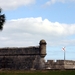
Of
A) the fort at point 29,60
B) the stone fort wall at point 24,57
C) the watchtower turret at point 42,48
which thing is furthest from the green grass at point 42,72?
the stone fort wall at point 24,57

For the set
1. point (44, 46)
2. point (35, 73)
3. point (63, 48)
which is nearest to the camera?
point (35, 73)

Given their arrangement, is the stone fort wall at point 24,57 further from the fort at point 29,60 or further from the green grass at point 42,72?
the green grass at point 42,72

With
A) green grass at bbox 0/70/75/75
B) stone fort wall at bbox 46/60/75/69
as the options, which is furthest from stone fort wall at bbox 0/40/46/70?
green grass at bbox 0/70/75/75

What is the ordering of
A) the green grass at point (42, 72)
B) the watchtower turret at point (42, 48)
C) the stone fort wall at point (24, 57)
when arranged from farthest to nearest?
the stone fort wall at point (24, 57) → the watchtower turret at point (42, 48) → the green grass at point (42, 72)

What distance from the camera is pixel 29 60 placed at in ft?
143

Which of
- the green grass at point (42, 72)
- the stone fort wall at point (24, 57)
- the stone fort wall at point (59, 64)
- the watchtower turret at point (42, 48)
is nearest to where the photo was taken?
the green grass at point (42, 72)

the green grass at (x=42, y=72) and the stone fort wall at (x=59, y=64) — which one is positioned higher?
the stone fort wall at (x=59, y=64)

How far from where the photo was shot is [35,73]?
33594mm

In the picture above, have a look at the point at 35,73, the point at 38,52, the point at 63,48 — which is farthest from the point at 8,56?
the point at 35,73

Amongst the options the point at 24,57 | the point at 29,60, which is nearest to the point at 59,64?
the point at 29,60

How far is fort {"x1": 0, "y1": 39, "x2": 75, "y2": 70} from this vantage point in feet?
140

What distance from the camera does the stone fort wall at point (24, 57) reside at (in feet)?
141

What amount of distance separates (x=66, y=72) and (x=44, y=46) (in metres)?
9.54

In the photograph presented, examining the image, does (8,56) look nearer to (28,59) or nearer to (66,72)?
(28,59)
